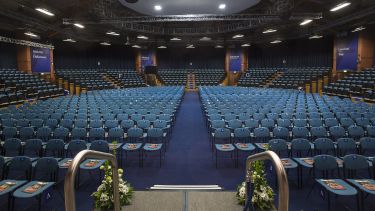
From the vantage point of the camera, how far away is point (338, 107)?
36.2 ft

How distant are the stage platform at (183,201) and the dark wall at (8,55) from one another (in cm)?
2429

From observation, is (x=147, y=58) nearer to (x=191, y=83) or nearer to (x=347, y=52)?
(x=191, y=83)

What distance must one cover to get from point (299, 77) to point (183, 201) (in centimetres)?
2661

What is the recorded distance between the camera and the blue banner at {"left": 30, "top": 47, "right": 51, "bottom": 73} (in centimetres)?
2322

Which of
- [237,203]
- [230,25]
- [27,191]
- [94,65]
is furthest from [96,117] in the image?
[94,65]

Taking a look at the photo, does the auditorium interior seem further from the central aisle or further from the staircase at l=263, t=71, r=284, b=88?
the staircase at l=263, t=71, r=284, b=88

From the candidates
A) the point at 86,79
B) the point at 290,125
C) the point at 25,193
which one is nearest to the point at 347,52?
the point at 290,125

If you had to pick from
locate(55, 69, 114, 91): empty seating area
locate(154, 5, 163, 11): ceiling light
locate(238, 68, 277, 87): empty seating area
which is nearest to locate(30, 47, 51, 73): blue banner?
locate(55, 69, 114, 91): empty seating area

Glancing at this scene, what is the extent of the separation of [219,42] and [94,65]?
54.2ft

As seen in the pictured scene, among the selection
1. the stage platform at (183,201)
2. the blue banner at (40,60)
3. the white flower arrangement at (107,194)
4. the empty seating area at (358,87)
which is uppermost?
the blue banner at (40,60)

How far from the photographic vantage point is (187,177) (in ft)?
20.3

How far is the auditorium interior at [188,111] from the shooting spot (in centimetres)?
461

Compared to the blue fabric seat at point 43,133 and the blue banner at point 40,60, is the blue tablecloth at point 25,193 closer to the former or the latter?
the blue fabric seat at point 43,133

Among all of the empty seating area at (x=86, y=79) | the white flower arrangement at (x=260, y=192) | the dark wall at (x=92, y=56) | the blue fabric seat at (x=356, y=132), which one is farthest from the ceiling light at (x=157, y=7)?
the white flower arrangement at (x=260, y=192)
